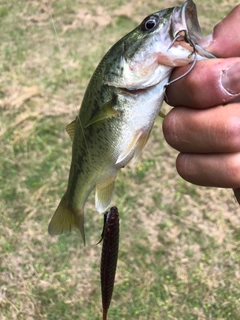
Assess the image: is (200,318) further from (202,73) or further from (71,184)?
(202,73)

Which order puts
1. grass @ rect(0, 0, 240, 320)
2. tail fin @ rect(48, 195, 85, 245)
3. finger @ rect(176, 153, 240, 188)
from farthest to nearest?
grass @ rect(0, 0, 240, 320) < tail fin @ rect(48, 195, 85, 245) < finger @ rect(176, 153, 240, 188)

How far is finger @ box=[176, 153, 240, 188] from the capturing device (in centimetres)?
100

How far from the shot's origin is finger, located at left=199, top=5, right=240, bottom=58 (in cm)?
97

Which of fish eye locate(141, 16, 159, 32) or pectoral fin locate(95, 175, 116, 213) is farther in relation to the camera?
pectoral fin locate(95, 175, 116, 213)

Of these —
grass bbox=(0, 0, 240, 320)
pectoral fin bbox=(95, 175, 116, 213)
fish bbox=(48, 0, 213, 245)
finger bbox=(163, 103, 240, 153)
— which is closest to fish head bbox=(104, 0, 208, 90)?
fish bbox=(48, 0, 213, 245)

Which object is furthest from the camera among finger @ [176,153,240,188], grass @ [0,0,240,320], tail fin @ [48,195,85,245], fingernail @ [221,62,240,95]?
grass @ [0,0,240,320]

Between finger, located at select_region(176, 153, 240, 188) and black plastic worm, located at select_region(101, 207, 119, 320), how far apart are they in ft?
0.64

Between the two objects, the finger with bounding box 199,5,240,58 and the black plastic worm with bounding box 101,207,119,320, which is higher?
the finger with bounding box 199,5,240,58

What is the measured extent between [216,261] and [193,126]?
1.30 m

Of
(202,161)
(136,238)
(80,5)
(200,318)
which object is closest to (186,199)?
(136,238)

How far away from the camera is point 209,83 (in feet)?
3.05

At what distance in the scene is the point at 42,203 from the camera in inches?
94.6

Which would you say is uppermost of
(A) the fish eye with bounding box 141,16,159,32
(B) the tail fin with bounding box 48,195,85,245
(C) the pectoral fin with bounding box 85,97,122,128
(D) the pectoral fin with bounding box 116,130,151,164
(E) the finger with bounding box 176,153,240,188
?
(A) the fish eye with bounding box 141,16,159,32

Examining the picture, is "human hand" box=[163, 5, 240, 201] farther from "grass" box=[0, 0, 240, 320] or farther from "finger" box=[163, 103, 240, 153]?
"grass" box=[0, 0, 240, 320]
